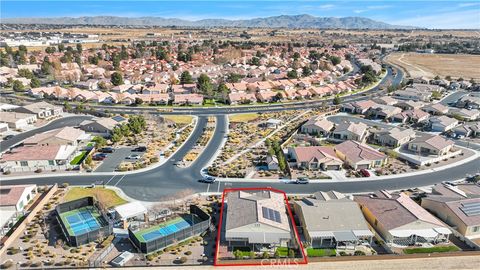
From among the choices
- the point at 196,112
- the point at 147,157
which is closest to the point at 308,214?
the point at 147,157

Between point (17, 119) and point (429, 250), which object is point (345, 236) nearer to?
point (429, 250)

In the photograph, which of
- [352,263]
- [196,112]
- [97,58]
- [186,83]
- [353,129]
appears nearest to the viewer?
[352,263]

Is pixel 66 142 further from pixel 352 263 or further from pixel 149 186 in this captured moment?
pixel 352 263

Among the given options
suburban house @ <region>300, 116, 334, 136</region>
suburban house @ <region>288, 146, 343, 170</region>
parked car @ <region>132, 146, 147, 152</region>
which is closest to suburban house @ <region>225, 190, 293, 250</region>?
suburban house @ <region>288, 146, 343, 170</region>

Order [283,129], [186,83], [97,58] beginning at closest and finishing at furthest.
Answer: [283,129] < [186,83] < [97,58]

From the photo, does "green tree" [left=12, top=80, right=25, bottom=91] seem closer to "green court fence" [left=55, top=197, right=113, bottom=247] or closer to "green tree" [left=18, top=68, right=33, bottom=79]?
"green tree" [left=18, top=68, right=33, bottom=79]

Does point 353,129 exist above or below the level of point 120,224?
above

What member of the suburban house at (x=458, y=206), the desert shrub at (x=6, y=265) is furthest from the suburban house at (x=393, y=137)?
the desert shrub at (x=6, y=265)
